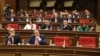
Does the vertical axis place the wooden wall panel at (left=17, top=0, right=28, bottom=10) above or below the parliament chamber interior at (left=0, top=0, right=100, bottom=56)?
above

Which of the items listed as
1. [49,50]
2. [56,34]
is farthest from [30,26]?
[49,50]

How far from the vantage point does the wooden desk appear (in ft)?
24.7

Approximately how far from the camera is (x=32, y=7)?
23562 millimetres

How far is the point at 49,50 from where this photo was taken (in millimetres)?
7688

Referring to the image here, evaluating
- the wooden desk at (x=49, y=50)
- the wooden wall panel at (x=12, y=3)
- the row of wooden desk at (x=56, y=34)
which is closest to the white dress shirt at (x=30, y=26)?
the row of wooden desk at (x=56, y=34)

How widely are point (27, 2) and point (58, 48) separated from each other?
16021mm

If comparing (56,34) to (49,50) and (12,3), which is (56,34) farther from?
(12,3)

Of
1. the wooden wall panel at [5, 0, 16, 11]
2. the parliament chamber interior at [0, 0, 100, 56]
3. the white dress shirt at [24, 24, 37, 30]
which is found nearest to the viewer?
the parliament chamber interior at [0, 0, 100, 56]

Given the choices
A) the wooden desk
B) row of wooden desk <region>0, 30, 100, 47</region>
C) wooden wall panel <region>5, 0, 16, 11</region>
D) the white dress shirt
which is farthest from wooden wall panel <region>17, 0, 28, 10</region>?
the wooden desk

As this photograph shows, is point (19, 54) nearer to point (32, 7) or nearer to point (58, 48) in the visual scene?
point (58, 48)

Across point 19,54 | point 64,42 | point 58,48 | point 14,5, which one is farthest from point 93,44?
point 14,5

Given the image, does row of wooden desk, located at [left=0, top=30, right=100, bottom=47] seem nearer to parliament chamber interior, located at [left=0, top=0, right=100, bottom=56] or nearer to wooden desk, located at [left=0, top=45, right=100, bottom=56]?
parliament chamber interior, located at [left=0, top=0, right=100, bottom=56]

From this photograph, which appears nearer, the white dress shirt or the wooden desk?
the wooden desk

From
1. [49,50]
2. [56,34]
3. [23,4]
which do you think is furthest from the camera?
[23,4]
